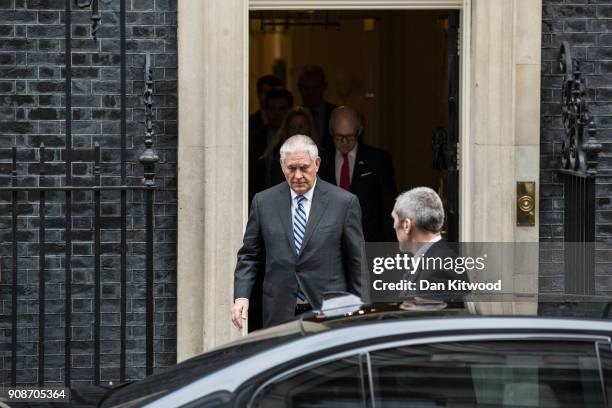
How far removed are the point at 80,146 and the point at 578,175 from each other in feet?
10.2

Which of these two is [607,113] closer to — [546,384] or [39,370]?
[39,370]

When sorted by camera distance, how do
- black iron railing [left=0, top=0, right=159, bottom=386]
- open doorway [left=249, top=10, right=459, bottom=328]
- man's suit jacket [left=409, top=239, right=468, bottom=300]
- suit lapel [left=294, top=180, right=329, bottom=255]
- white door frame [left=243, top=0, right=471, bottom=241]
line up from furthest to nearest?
open doorway [left=249, top=10, right=459, bottom=328]
white door frame [left=243, top=0, right=471, bottom=241]
black iron railing [left=0, top=0, right=159, bottom=386]
suit lapel [left=294, top=180, right=329, bottom=255]
man's suit jacket [left=409, top=239, right=468, bottom=300]

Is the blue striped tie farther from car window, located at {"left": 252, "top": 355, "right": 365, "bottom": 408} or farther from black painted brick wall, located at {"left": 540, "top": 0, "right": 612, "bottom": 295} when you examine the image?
car window, located at {"left": 252, "top": 355, "right": 365, "bottom": 408}

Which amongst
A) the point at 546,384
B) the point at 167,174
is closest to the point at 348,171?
the point at 167,174

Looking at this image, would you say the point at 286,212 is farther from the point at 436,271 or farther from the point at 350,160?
the point at 350,160

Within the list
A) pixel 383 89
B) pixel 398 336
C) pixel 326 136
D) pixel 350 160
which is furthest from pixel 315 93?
pixel 398 336

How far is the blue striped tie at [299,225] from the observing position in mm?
7441

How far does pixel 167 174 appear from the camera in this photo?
9.15 m

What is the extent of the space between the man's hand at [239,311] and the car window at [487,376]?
291 cm

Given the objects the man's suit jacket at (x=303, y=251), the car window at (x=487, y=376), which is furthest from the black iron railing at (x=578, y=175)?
the car window at (x=487, y=376)

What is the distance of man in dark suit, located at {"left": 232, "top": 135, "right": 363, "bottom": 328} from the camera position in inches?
291

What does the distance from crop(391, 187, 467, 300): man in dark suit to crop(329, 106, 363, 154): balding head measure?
3.38m

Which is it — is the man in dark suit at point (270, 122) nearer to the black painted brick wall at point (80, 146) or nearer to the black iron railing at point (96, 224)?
the black painted brick wall at point (80, 146)

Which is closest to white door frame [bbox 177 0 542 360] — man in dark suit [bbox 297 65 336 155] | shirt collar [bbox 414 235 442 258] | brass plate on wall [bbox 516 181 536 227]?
brass plate on wall [bbox 516 181 536 227]
